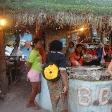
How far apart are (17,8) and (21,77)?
7275 millimetres

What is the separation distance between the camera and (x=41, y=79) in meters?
9.70

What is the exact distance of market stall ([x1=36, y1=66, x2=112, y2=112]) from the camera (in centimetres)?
849

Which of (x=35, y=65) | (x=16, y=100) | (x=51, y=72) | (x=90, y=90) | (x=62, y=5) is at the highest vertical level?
(x=62, y=5)

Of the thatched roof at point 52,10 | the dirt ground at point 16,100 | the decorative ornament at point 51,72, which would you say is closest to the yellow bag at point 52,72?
the decorative ornament at point 51,72

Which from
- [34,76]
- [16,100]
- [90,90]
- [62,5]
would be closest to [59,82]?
[90,90]

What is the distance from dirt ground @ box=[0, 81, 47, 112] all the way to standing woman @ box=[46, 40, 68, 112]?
1.61 meters

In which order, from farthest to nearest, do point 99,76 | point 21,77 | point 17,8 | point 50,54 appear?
point 21,77 → point 17,8 → point 99,76 → point 50,54

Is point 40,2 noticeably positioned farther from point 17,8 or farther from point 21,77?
point 21,77

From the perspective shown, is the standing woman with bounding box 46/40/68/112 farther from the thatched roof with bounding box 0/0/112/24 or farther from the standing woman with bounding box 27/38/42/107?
the thatched roof with bounding box 0/0/112/24

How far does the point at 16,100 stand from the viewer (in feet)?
35.8

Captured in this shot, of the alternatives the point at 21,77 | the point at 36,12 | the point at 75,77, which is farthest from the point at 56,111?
the point at 21,77

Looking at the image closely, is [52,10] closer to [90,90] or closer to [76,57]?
[90,90]

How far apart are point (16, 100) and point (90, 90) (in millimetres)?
3131

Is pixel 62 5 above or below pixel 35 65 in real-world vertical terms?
above
